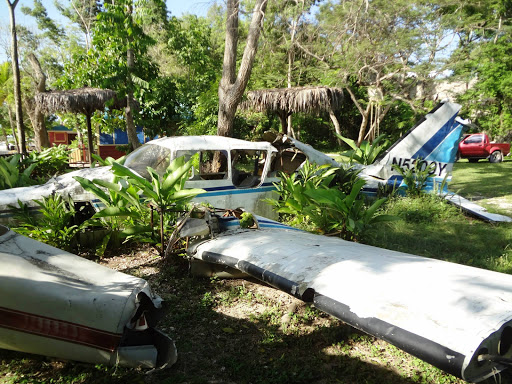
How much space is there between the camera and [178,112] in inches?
688

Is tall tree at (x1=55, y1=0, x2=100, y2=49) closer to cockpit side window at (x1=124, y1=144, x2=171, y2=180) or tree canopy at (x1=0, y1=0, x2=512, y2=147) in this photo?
tree canopy at (x1=0, y1=0, x2=512, y2=147)

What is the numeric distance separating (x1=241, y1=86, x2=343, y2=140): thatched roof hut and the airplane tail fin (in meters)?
2.88

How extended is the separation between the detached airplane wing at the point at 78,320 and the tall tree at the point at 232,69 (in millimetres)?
7076

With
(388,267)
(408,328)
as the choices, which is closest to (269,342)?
(388,267)

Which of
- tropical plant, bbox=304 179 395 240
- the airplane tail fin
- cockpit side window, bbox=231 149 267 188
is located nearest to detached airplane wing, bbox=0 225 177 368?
tropical plant, bbox=304 179 395 240

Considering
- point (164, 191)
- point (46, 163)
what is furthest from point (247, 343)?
point (46, 163)

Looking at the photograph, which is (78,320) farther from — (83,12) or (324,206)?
(83,12)

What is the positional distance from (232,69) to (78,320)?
801cm

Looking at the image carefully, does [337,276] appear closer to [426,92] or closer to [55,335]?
[55,335]

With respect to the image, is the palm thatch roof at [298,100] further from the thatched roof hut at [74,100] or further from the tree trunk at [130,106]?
the thatched roof hut at [74,100]

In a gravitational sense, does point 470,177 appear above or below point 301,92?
below

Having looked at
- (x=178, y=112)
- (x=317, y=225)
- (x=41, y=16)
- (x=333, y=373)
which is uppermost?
(x=41, y=16)

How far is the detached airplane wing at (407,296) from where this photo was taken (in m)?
1.80

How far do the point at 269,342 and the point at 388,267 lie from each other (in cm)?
133
